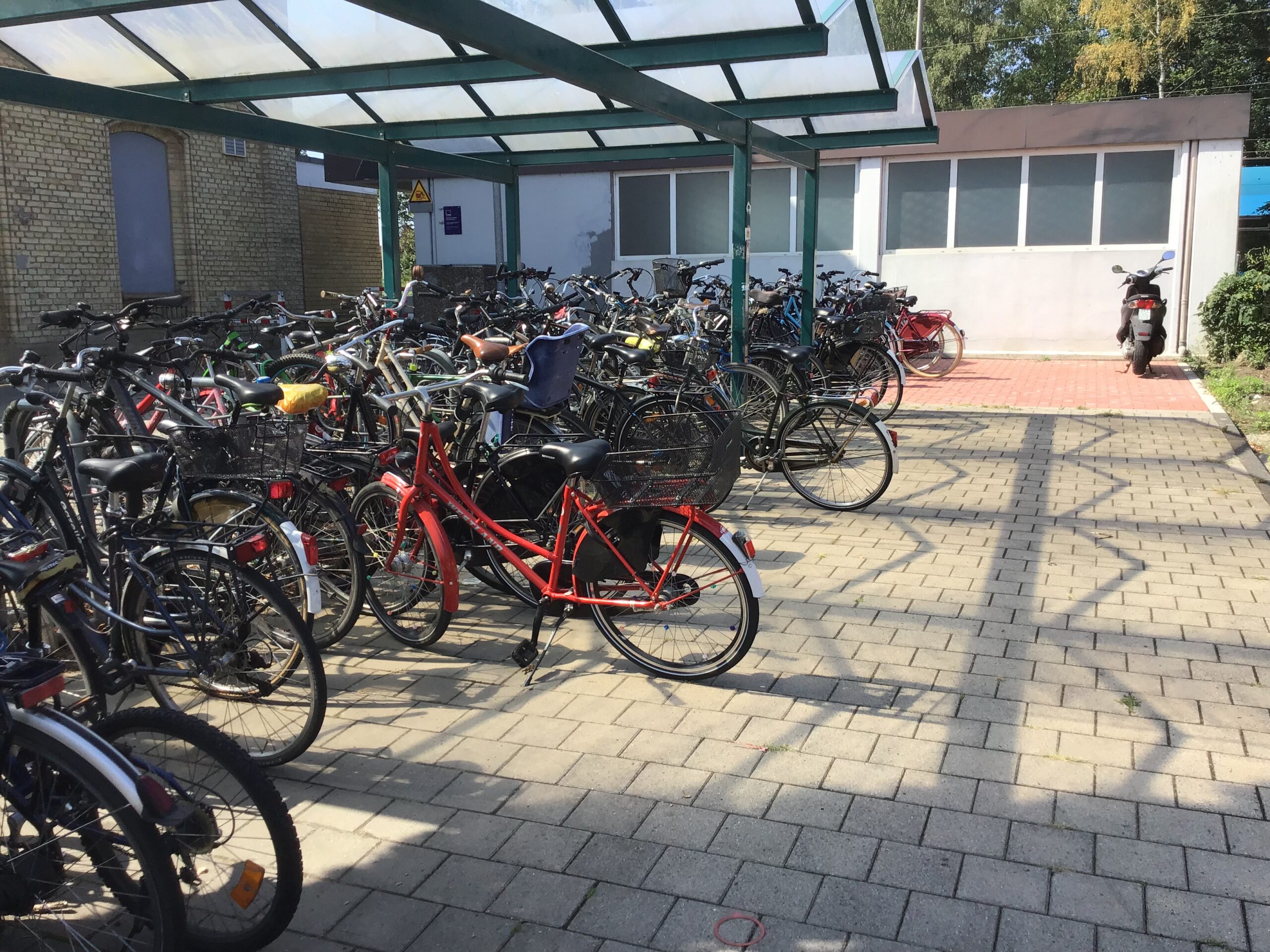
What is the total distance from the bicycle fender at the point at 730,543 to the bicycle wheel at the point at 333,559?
120 cm

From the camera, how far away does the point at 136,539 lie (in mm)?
3141

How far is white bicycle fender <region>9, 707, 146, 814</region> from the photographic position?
1999mm

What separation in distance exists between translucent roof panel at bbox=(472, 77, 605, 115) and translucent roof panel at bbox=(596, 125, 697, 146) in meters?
0.85

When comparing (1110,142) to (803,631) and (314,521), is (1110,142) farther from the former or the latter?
(314,521)

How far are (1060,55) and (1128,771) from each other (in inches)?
1412

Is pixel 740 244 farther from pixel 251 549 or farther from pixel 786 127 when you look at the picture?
pixel 251 549

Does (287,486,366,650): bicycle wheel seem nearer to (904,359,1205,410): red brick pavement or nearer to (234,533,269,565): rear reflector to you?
(234,533,269,565): rear reflector

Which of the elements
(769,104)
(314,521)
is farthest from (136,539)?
(769,104)

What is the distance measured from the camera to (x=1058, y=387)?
462 inches

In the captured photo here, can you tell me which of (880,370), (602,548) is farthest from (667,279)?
(602,548)

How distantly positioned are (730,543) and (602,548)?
1.48 feet

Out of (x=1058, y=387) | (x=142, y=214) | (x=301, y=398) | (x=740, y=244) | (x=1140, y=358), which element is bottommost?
(x=1058, y=387)

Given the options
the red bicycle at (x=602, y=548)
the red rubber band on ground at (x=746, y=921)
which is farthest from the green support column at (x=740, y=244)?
the red rubber band on ground at (x=746, y=921)

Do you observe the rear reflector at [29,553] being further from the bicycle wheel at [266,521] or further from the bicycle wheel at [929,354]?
the bicycle wheel at [929,354]
